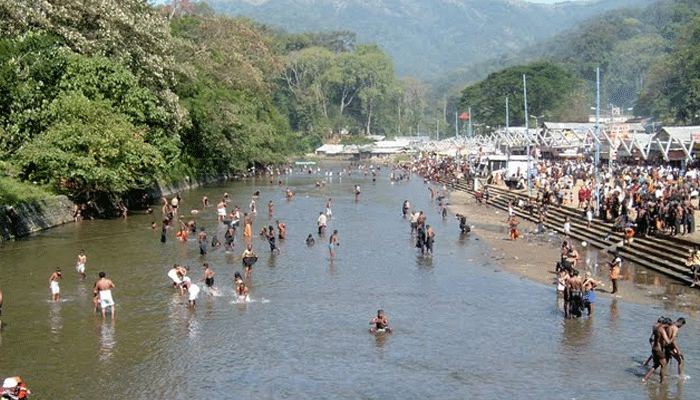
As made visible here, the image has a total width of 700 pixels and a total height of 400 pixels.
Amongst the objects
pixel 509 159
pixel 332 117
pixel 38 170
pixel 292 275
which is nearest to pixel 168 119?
pixel 38 170

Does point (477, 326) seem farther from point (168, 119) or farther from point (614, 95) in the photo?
point (614, 95)

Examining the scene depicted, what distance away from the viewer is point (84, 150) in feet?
130

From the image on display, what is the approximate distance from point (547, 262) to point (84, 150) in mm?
22449

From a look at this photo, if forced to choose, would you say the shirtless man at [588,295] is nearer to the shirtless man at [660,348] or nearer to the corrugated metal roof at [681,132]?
the shirtless man at [660,348]

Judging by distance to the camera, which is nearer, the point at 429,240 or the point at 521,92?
the point at 429,240

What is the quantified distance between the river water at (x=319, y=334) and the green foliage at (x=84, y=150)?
668 centimetres

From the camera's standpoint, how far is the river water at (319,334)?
1606cm

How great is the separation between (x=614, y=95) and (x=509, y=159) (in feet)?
366

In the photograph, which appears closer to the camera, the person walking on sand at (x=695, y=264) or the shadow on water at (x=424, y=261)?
the person walking on sand at (x=695, y=264)

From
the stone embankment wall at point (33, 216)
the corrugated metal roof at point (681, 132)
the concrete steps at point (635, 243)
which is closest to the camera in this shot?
the concrete steps at point (635, 243)

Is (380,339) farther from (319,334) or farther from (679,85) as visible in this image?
(679,85)

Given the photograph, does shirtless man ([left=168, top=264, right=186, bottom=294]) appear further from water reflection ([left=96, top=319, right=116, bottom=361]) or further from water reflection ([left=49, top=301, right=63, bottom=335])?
water reflection ([left=96, top=319, right=116, bottom=361])

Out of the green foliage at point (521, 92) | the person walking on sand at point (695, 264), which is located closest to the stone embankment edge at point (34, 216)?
the person walking on sand at point (695, 264)

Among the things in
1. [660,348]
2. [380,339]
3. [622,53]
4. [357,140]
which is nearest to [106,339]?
[380,339]
